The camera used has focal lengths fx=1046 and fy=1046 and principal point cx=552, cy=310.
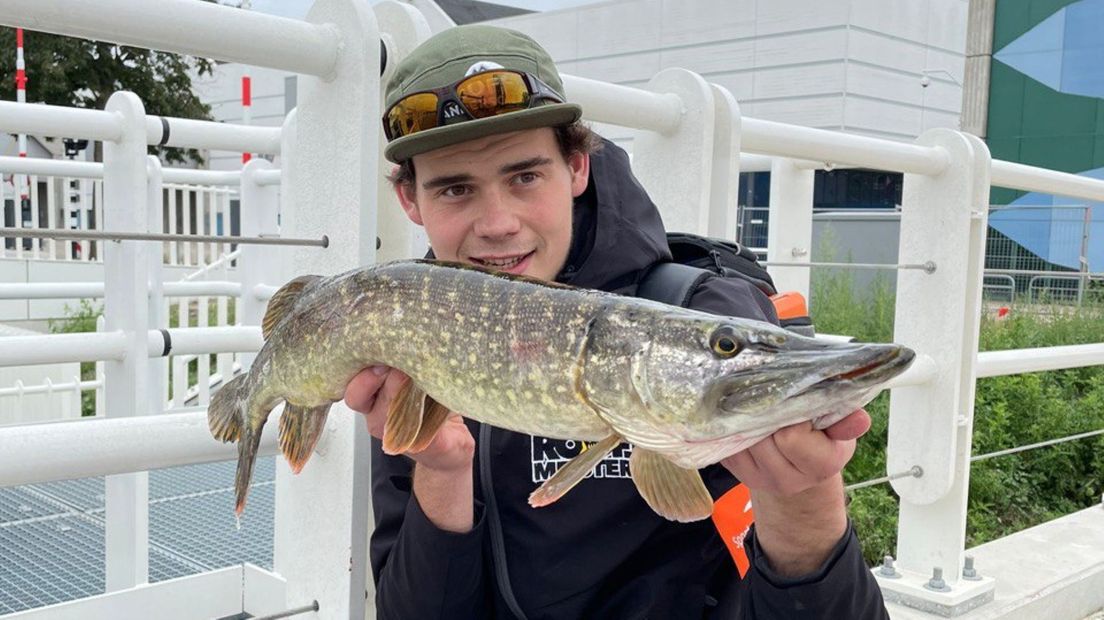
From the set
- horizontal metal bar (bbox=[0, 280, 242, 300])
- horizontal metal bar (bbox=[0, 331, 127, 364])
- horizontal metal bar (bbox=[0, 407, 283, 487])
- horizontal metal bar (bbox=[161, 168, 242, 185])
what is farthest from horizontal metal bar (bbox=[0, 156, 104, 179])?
horizontal metal bar (bbox=[0, 407, 283, 487])

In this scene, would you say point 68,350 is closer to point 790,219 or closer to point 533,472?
point 533,472

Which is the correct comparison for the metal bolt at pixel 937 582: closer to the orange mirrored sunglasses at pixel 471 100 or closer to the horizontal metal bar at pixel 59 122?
the orange mirrored sunglasses at pixel 471 100

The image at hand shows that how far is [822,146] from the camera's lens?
3.03m

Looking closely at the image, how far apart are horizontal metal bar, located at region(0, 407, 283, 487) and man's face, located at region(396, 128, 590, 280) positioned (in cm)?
52

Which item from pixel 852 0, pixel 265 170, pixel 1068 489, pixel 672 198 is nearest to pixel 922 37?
pixel 852 0

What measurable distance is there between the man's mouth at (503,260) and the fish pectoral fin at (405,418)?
354 millimetres

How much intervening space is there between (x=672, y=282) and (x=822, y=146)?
132cm

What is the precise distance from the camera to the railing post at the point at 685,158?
265 centimetres

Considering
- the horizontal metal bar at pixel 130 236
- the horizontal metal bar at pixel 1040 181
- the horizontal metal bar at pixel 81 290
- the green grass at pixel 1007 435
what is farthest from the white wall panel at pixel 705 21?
the horizontal metal bar at pixel 130 236

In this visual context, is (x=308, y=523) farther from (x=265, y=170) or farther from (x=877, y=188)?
(x=877, y=188)

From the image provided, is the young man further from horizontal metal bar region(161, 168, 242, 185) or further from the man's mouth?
horizontal metal bar region(161, 168, 242, 185)

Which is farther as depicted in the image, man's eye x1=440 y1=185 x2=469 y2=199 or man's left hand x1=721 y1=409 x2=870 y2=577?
man's eye x1=440 y1=185 x2=469 y2=199

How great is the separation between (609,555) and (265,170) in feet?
12.9

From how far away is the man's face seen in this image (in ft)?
5.69
